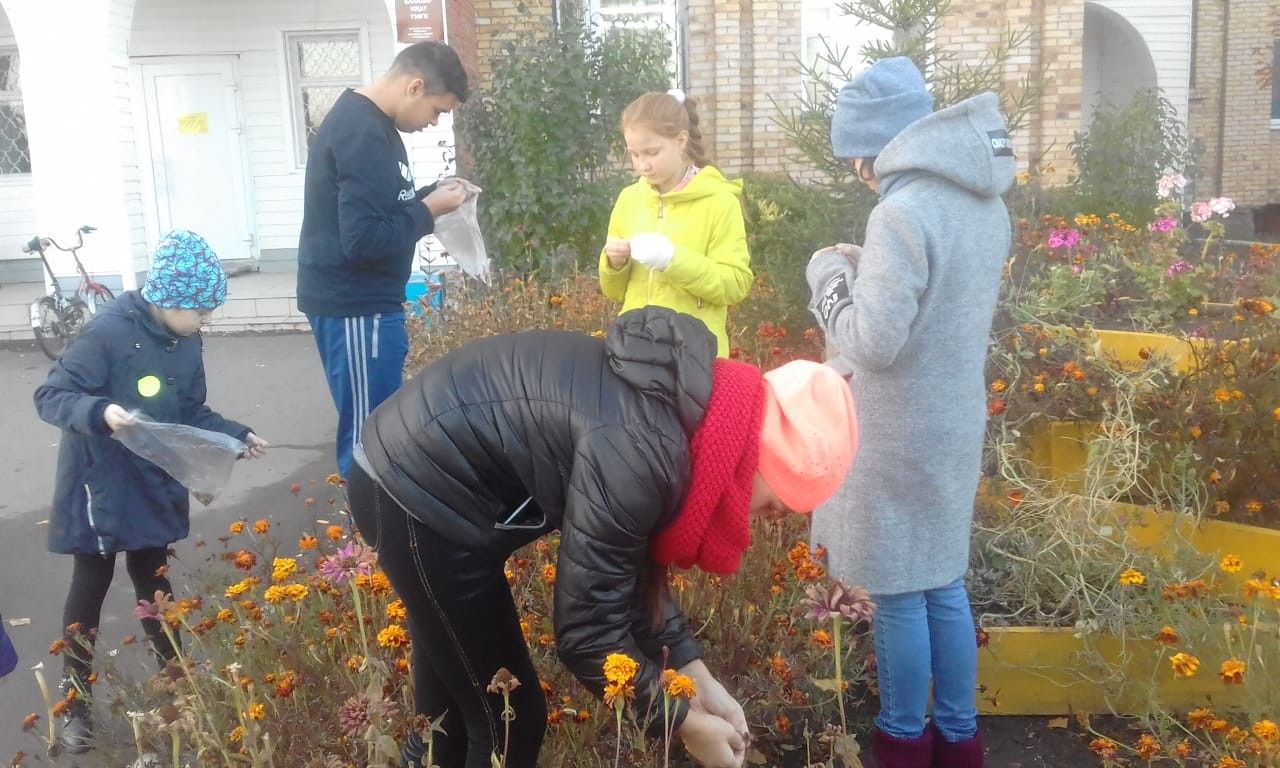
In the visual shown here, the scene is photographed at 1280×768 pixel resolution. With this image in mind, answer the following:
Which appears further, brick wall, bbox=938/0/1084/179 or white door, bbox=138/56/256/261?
white door, bbox=138/56/256/261

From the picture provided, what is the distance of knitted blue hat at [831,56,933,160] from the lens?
2.38m

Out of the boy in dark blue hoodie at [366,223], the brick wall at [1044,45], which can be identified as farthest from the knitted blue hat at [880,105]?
the brick wall at [1044,45]

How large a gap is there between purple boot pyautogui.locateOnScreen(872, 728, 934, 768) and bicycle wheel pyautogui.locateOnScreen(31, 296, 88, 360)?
29.5 ft

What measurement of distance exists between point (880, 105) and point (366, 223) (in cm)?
188

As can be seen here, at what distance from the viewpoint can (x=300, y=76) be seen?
12.9 metres

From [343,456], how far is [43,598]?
150cm

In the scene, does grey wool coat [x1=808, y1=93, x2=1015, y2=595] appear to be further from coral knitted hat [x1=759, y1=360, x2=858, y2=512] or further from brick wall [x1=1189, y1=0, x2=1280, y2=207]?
brick wall [x1=1189, y1=0, x2=1280, y2=207]

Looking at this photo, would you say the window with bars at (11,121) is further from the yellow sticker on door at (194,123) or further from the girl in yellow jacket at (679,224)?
the girl in yellow jacket at (679,224)

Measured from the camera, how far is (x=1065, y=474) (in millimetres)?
3838

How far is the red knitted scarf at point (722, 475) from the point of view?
165 centimetres

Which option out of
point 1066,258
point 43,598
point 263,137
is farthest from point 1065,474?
point 263,137

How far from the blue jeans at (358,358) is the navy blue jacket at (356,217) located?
5cm

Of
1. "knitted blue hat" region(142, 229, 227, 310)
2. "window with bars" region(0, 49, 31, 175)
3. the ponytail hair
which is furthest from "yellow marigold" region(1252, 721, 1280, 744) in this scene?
"window with bars" region(0, 49, 31, 175)

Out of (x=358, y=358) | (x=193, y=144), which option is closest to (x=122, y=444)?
(x=358, y=358)
